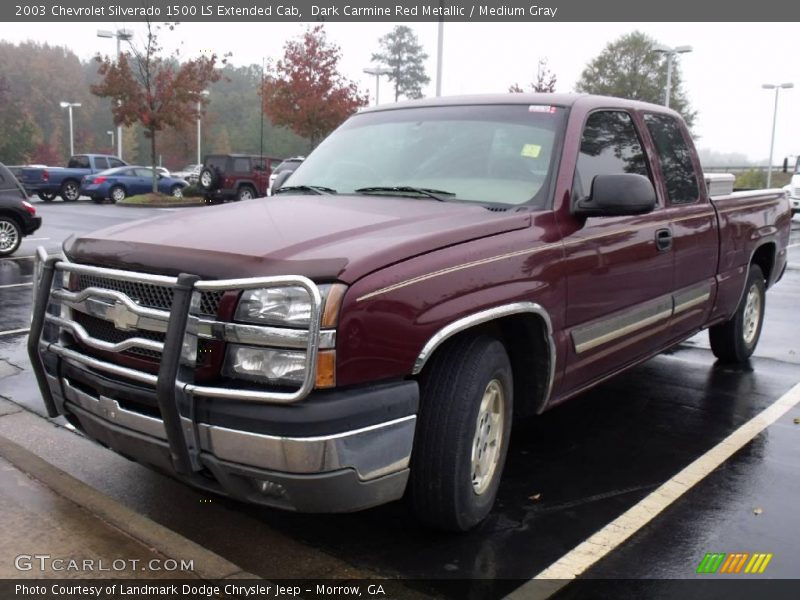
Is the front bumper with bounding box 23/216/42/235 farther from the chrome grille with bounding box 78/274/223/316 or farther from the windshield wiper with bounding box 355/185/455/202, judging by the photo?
the chrome grille with bounding box 78/274/223/316

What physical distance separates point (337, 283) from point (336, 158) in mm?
2034

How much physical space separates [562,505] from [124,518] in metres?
2.01

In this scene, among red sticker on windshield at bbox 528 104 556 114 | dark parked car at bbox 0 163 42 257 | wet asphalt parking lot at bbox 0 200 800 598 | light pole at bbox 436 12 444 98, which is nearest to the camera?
wet asphalt parking lot at bbox 0 200 800 598

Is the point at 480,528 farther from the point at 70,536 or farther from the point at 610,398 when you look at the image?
the point at 610,398

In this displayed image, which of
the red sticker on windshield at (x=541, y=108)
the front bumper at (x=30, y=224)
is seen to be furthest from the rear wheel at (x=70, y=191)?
the red sticker on windshield at (x=541, y=108)

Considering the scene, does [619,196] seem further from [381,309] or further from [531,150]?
[381,309]

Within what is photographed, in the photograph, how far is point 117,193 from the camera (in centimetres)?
2995

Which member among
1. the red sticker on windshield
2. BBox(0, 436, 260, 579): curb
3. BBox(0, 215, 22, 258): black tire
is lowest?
BBox(0, 436, 260, 579): curb

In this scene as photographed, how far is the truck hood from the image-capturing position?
2.84 m

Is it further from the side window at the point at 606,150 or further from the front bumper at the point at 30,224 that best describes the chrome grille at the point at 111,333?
the front bumper at the point at 30,224

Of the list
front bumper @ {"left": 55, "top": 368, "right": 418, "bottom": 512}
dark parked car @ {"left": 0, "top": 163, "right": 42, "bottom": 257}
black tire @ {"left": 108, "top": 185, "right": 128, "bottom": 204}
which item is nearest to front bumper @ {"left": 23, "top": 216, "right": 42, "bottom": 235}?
dark parked car @ {"left": 0, "top": 163, "right": 42, "bottom": 257}

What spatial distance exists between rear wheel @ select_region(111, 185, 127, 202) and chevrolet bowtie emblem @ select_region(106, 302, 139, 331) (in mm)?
28449

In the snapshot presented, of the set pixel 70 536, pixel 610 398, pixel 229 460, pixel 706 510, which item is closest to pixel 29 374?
pixel 70 536

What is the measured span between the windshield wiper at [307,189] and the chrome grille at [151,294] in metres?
1.40
